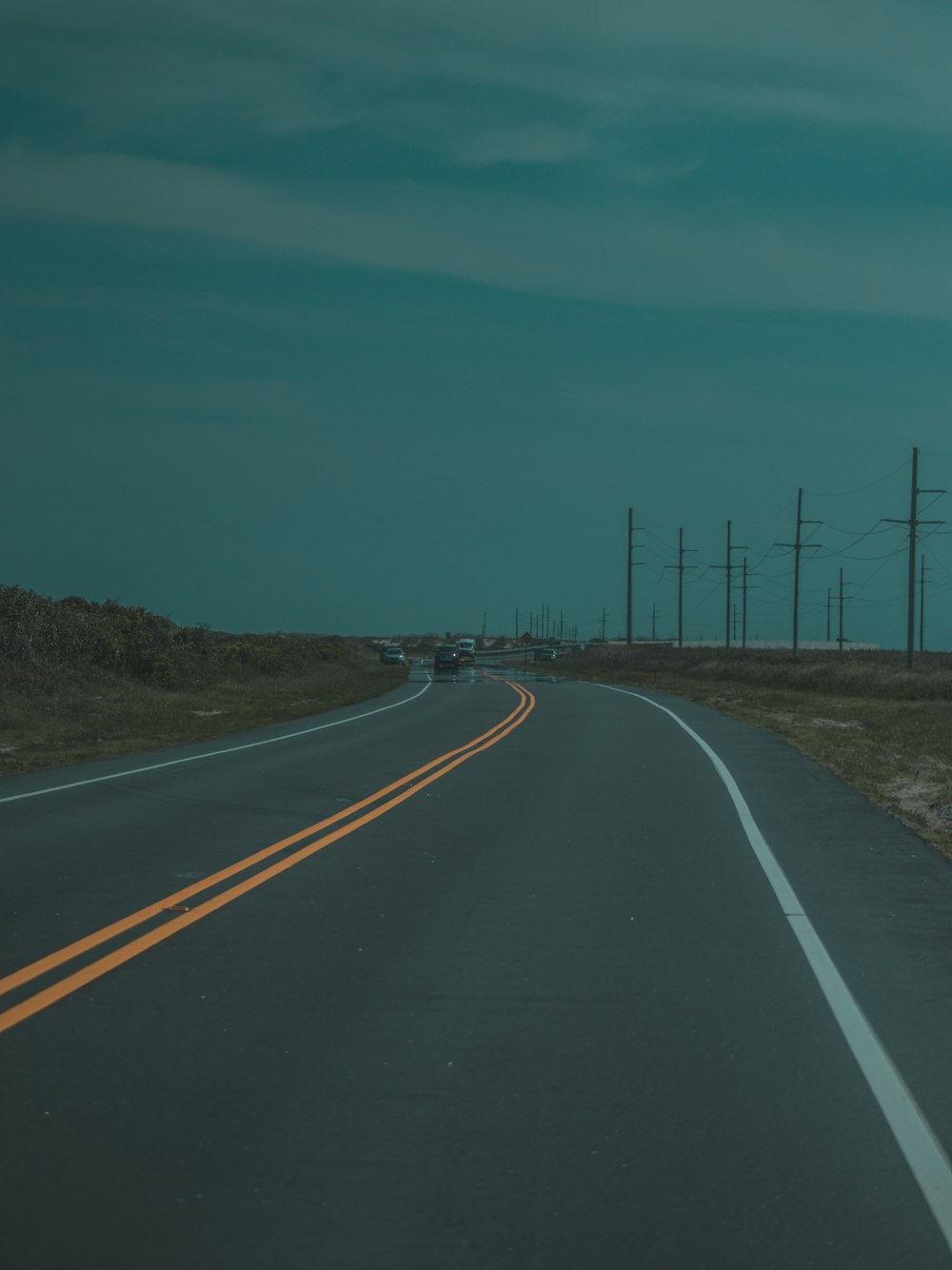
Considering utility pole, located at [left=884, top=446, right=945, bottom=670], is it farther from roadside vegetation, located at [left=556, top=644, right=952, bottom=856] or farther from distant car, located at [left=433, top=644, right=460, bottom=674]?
distant car, located at [left=433, top=644, right=460, bottom=674]

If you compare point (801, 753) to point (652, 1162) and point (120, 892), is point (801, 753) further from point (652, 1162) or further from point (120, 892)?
point (652, 1162)

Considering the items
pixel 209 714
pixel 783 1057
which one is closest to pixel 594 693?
pixel 209 714

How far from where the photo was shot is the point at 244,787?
1681cm

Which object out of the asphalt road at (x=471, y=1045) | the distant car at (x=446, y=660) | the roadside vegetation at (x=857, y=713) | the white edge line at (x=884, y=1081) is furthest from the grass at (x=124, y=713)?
the distant car at (x=446, y=660)

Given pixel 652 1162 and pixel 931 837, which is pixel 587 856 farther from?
pixel 652 1162

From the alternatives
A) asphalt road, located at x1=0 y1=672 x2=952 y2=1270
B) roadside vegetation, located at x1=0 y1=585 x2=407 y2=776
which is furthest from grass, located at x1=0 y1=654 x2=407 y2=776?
asphalt road, located at x1=0 y1=672 x2=952 y2=1270

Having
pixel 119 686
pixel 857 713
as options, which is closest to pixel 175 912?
pixel 119 686

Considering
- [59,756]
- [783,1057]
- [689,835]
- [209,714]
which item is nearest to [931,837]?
[689,835]

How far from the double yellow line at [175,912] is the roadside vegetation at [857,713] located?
5.76m

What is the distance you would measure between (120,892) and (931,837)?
7.92m

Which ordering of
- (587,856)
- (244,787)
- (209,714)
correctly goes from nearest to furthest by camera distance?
(587,856), (244,787), (209,714)

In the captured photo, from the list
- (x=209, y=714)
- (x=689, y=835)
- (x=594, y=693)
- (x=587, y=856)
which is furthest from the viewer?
(x=594, y=693)

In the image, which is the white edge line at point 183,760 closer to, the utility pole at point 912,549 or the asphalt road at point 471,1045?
the asphalt road at point 471,1045

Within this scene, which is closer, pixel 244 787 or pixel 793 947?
pixel 793 947
